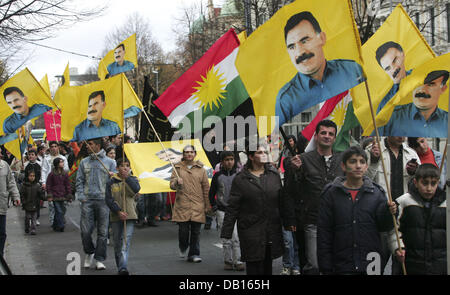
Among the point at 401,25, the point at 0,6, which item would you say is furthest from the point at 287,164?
the point at 0,6

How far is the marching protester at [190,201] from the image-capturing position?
10727 millimetres

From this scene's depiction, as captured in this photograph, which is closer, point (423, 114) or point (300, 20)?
point (300, 20)

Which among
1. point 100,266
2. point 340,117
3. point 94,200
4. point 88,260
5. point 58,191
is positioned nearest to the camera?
point 340,117

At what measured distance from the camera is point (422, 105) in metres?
7.38

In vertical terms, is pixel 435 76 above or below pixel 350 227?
above

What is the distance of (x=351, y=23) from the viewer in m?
6.42

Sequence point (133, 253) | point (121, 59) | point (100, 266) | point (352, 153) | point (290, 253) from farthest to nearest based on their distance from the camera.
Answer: point (121, 59) → point (133, 253) → point (100, 266) → point (290, 253) → point (352, 153)

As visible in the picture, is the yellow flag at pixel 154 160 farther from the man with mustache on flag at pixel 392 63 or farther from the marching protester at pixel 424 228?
the marching protester at pixel 424 228

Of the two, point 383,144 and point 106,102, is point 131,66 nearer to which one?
point 106,102

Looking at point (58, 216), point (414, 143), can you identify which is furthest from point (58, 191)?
point (414, 143)

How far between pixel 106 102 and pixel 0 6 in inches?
193

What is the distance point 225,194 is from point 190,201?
0.67 metres

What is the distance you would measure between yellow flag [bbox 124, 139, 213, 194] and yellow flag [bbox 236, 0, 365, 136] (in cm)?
486

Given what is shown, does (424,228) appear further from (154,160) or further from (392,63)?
(154,160)
